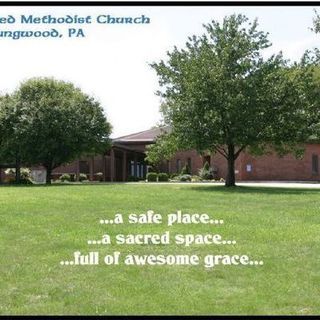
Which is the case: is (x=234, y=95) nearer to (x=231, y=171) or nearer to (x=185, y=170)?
(x=231, y=171)

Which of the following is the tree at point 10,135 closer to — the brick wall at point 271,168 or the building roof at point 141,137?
the building roof at point 141,137

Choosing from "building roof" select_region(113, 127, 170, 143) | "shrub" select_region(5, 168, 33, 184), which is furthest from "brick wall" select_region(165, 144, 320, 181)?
"shrub" select_region(5, 168, 33, 184)

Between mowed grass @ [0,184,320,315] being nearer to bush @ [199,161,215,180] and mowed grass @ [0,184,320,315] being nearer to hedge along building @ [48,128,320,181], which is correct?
bush @ [199,161,215,180]

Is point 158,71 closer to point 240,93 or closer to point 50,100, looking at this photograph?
point 240,93

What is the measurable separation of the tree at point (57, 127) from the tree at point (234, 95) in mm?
11063

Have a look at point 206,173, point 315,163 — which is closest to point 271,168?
point 315,163

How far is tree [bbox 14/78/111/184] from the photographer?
140 ft

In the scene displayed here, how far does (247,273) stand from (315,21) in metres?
25.7

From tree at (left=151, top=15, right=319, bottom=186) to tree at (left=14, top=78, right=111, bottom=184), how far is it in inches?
436

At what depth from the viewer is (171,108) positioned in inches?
1292

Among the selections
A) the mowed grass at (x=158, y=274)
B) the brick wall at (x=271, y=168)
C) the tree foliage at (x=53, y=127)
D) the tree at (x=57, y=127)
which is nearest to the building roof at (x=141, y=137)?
the brick wall at (x=271, y=168)

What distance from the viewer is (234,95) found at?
30.7 metres

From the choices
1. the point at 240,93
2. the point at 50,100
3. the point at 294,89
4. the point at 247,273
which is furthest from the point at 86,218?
the point at 50,100

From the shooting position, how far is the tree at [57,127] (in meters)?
42.5
